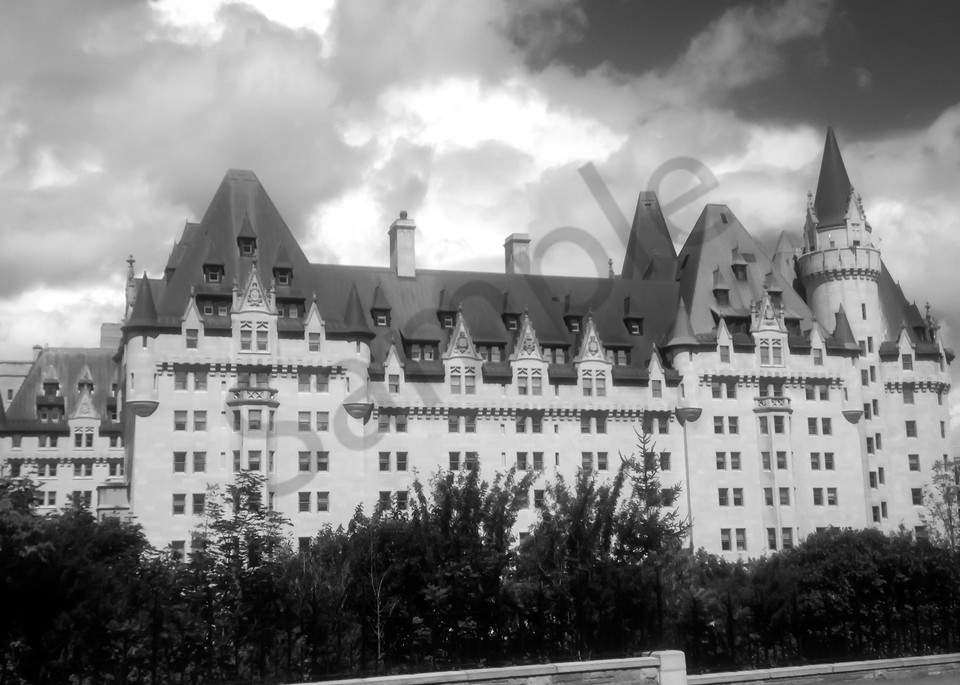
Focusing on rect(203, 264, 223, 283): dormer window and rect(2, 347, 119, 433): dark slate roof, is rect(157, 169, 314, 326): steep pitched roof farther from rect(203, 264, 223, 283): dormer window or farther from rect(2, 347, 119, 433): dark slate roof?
rect(2, 347, 119, 433): dark slate roof

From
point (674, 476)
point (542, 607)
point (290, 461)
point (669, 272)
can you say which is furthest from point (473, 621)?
point (669, 272)

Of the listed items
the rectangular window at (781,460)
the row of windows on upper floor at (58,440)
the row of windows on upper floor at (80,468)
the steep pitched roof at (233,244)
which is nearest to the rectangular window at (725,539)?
the rectangular window at (781,460)

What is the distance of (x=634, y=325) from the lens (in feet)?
282

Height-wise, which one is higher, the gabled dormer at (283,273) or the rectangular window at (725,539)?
the gabled dormer at (283,273)

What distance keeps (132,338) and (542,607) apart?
42997mm

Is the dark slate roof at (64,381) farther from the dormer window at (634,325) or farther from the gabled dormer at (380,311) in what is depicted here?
the dormer window at (634,325)

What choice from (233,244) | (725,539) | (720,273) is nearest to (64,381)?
(233,244)

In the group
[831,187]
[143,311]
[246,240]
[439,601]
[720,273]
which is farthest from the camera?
[831,187]

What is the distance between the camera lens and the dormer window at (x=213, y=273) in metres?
75.3

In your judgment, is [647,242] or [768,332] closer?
[768,332]

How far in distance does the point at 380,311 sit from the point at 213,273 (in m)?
11.4

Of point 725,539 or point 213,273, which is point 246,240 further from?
point 725,539

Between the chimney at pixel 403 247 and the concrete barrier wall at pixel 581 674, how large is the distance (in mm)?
54816

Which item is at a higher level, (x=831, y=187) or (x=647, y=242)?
(x=831, y=187)
